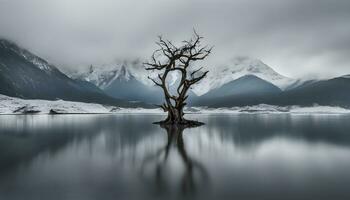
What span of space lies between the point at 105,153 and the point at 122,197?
7.28m

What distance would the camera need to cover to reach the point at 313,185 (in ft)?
25.3

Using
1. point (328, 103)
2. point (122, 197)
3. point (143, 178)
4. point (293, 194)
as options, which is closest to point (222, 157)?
point (143, 178)

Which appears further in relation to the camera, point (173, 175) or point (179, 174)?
point (179, 174)

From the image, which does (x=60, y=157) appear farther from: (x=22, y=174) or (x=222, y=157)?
(x=222, y=157)

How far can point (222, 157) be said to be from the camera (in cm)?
1272

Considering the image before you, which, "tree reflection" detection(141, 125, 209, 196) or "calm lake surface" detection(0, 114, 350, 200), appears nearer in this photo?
"calm lake surface" detection(0, 114, 350, 200)

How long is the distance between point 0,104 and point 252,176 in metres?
119

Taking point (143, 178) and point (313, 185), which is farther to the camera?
point (143, 178)

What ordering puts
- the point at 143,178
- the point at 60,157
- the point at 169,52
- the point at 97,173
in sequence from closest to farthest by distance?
1. the point at 143,178
2. the point at 97,173
3. the point at 60,157
4. the point at 169,52

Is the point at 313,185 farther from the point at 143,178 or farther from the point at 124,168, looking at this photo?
the point at 124,168

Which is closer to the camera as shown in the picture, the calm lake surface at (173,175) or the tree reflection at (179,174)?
the calm lake surface at (173,175)

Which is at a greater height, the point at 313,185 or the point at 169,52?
the point at 169,52

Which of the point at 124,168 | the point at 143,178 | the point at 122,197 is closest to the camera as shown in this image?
the point at 122,197

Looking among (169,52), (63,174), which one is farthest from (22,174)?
(169,52)
